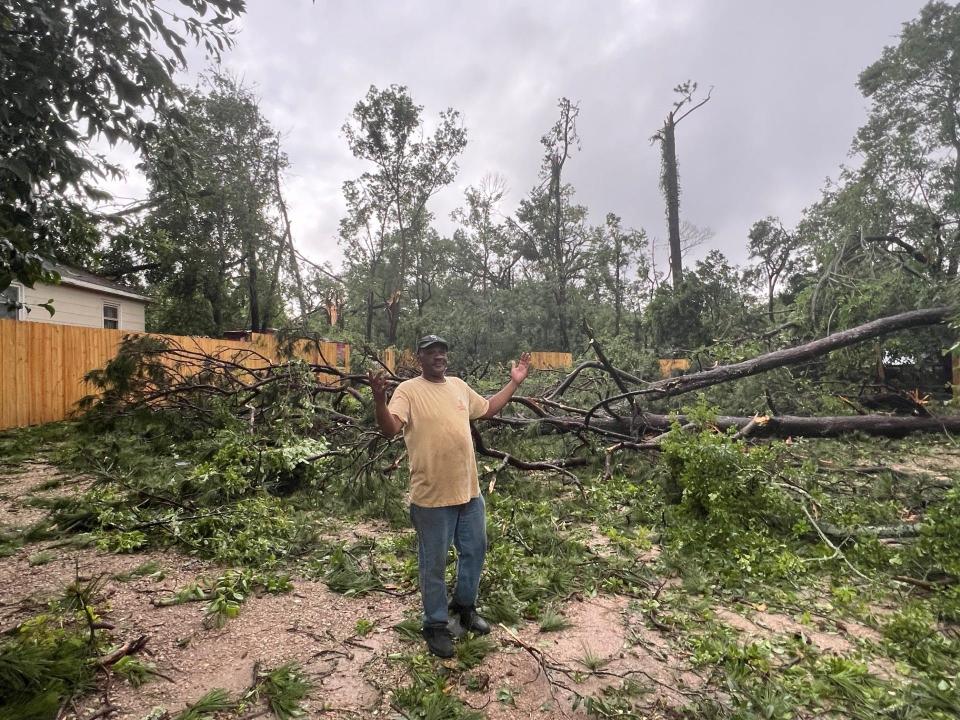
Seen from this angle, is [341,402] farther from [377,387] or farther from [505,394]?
[377,387]

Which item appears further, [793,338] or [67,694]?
[793,338]

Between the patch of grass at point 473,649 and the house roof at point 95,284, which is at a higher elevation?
the house roof at point 95,284

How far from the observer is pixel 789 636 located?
2775 mm

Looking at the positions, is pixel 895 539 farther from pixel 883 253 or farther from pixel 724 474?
pixel 883 253

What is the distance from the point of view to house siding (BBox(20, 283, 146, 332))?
42.0 ft

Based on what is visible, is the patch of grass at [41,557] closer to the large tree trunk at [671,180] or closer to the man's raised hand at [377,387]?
the man's raised hand at [377,387]

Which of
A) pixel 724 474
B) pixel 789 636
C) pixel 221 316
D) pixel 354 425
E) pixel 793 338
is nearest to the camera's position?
pixel 789 636

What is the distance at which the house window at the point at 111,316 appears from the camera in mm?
15469

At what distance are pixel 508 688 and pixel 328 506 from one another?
3080 millimetres

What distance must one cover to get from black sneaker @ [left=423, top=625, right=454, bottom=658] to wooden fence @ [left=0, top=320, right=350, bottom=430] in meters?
6.02

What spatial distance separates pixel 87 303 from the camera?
1466 centimetres

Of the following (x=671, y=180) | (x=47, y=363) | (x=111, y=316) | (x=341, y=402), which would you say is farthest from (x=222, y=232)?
(x=671, y=180)

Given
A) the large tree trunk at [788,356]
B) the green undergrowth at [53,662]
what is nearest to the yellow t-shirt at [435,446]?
the green undergrowth at [53,662]

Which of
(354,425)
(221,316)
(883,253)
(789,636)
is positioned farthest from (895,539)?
(221,316)
